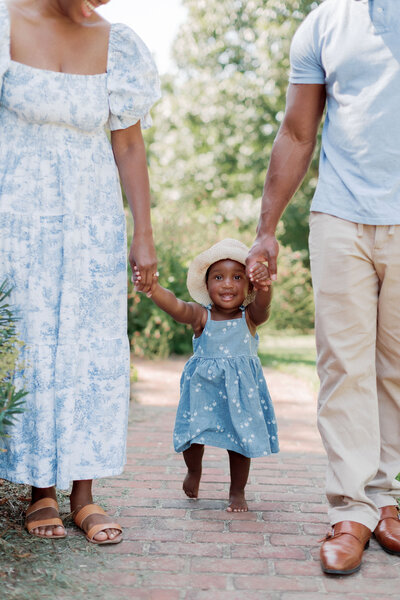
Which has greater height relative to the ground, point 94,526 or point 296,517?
point 94,526

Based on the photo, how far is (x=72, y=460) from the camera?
278 cm

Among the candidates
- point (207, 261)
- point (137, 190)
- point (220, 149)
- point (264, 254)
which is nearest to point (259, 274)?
point (264, 254)

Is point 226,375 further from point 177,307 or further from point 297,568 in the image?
point 297,568

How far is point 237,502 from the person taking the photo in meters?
3.20

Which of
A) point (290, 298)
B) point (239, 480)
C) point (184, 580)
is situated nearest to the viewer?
point (184, 580)

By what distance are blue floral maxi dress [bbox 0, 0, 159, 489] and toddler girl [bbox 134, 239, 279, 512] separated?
437 mm

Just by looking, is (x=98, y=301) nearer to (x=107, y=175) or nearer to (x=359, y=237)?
(x=107, y=175)

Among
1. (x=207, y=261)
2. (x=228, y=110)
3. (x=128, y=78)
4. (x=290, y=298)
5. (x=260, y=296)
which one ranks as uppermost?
(x=228, y=110)

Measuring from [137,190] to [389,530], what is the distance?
5.76 feet

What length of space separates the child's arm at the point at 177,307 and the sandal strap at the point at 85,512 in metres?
0.93

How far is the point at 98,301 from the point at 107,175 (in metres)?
0.53

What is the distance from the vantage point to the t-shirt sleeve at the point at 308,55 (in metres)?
2.78

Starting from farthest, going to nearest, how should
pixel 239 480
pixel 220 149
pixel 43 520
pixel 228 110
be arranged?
pixel 220 149 < pixel 228 110 < pixel 239 480 < pixel 43 520

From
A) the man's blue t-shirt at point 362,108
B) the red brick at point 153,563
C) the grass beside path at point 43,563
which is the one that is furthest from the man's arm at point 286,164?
the grass beside path at point 43,563
